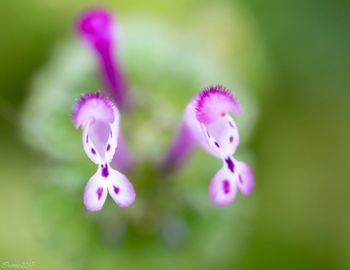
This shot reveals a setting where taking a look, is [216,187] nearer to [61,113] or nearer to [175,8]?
[61,113]

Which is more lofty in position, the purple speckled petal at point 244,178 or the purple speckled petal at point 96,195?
the purple speckled petal at point 244,178

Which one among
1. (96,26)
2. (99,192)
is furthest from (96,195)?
(96,26)

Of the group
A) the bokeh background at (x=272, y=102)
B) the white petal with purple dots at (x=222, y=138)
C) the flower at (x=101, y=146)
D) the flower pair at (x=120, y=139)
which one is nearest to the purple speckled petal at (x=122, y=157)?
the flower pair at (x=120, y=139)

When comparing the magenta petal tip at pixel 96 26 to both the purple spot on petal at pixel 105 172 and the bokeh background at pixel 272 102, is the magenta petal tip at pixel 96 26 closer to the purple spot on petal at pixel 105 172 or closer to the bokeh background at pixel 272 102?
the purple spot on petal at pixel 105 172

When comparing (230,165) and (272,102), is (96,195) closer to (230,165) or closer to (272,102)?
(230,165)

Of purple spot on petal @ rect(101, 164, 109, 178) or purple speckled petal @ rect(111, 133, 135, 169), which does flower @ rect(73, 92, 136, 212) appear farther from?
purple speckled petal @ rect(111, 133, 135, 169)
